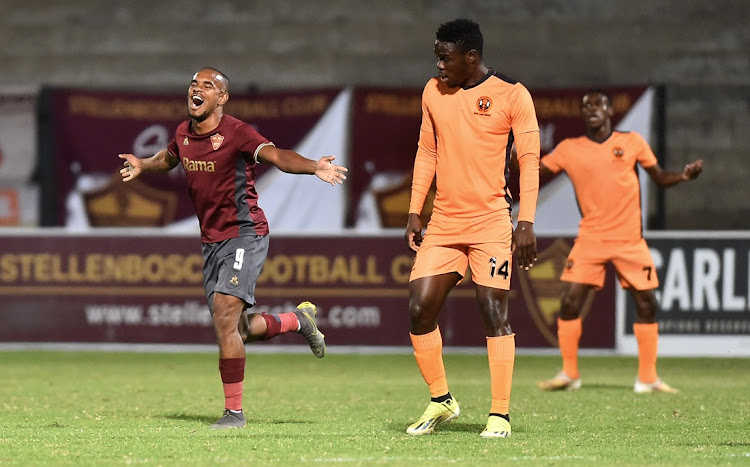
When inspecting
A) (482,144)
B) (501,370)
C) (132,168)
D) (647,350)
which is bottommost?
(647,350)

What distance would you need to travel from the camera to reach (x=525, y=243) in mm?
6391

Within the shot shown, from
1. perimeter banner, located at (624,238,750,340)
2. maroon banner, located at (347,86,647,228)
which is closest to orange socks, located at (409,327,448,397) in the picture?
perimeter banner, located at (624,238,750,340)

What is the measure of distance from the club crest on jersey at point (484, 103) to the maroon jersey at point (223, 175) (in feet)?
4.06

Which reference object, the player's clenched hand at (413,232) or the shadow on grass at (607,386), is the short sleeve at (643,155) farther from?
the player's clenched hand at (413,232)

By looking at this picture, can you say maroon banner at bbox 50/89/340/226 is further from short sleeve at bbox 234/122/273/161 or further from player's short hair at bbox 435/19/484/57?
player's short hair at bbox 435/19/484/57

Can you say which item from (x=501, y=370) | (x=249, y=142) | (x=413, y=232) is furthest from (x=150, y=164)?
(x=501, y=370)

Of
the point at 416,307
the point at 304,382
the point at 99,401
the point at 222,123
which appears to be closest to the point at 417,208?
the point at 416,307

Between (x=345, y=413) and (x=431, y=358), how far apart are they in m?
1.31

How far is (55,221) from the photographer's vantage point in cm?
1392

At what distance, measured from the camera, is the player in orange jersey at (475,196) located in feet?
21.5

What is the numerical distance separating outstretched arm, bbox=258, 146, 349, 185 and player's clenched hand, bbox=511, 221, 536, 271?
2.98 ft

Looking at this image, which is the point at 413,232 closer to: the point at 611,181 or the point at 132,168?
the point at 132,168

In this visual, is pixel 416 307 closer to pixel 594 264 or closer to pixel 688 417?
pixel 688 417

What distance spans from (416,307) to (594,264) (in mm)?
3158
